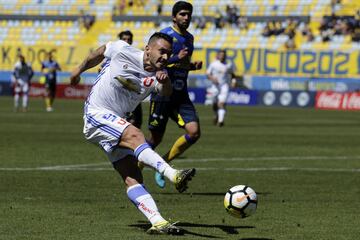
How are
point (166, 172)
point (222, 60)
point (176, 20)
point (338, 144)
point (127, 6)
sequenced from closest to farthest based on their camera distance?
1. point (166, 172)
2. point (176, 20)
3. point (338, 144)
4. point (222, 60)
5. point (127, 6)

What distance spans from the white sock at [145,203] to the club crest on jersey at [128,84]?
3.19ft

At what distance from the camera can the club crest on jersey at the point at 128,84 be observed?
961 centimetres

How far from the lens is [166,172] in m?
8.71

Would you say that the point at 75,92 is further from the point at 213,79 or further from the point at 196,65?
the point at 196,65

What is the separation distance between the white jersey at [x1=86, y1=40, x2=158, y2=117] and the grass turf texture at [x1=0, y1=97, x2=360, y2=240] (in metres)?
1.28

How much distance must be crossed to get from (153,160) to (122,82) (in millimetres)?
1066

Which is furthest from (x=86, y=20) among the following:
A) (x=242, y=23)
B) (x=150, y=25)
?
(x=242, y=23)

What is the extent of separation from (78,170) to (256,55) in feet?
136

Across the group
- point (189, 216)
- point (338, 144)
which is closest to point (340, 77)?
point (338, 144)

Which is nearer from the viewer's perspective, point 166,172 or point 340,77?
point 166,172

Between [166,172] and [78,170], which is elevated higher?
[166,172]

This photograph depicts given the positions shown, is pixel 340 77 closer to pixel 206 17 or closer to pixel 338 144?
pixel 206 17

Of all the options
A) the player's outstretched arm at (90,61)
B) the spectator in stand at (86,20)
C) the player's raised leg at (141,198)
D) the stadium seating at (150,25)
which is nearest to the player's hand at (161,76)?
the player's outstretched arm at (90,61)

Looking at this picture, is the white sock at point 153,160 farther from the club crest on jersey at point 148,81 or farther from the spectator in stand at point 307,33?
the spectator in stand at point 307,33
